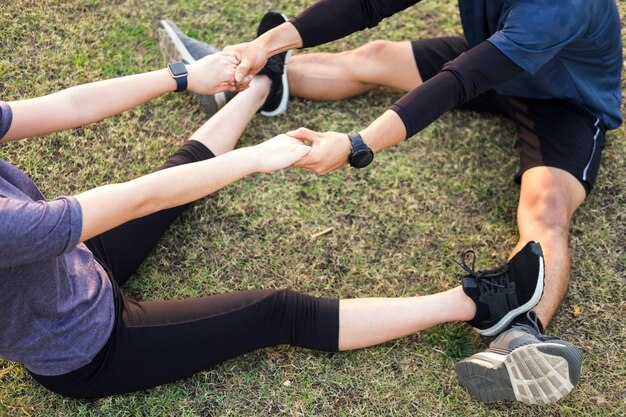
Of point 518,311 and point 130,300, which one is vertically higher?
point 130,300

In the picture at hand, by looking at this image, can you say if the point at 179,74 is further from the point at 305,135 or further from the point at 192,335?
the point at 192,335

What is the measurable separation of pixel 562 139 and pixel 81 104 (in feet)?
7.48

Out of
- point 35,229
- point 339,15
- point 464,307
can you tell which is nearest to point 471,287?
point 464,307

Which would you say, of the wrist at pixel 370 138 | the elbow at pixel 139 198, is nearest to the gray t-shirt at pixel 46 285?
the elbow at pixel 139 198

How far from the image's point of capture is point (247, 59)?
3.38 metres

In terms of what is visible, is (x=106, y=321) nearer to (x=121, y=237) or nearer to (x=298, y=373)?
(x=121, y=237)

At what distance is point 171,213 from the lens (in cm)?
332

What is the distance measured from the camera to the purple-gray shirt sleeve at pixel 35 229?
1.98 m

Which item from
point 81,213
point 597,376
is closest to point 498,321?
point 597,376

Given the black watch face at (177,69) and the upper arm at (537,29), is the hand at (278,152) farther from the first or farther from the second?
the upper arm at (537,29)

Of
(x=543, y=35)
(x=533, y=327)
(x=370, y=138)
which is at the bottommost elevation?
(x=533, y=327)

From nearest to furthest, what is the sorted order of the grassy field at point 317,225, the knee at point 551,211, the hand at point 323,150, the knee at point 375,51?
the hand at point 323,150 → the grassy field at point 317,225 → the knee at point 551,211 → the knee at point 375,51

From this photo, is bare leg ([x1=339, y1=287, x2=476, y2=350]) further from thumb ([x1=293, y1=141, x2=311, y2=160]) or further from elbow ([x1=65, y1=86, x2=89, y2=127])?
elbow ([x1=65, y1=86, x2=89, y2=127])

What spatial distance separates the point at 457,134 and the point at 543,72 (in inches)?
28.8
